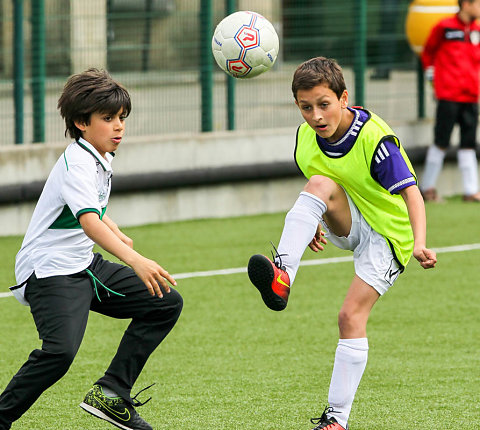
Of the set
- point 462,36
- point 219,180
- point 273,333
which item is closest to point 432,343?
point 273,333

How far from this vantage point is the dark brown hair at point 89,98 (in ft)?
15.7

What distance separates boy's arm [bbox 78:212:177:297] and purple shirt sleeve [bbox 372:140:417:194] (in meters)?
1.16

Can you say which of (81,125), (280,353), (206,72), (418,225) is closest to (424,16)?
(206,72)

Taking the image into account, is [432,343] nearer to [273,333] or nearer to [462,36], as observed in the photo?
[273,333]

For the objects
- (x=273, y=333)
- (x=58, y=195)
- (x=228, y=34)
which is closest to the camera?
(x=58, y=195)

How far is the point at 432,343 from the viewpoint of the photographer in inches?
270

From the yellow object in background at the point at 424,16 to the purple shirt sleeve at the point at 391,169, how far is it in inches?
334

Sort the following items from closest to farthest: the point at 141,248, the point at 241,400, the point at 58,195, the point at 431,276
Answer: the point at 58,195, the point at 241,400, the point at 431,276, the point at 141,248

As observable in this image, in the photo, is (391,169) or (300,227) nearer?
(391,169)

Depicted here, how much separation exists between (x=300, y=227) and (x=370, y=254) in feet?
1.17

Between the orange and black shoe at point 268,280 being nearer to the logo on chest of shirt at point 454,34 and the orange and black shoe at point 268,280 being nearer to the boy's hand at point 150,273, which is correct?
the boy's hand at point 150,273

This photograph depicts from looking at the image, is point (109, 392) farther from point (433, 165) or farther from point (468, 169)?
point (468, 169)

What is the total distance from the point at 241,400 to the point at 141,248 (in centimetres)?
455

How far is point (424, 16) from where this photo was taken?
13242 mm
